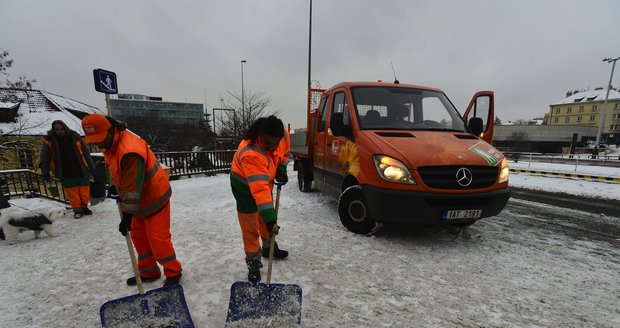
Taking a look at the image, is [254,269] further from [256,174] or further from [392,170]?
[392,170]

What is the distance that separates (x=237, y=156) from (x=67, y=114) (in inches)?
1100

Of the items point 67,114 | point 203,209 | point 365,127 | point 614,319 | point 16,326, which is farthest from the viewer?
point 67,114

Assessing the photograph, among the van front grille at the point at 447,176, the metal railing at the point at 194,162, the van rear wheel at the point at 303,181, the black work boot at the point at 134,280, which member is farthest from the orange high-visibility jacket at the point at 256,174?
the metal railing at the point at 194,162

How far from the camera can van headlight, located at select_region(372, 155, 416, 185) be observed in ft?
10.1

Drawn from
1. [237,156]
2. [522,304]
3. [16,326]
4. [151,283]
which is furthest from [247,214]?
[522,304]

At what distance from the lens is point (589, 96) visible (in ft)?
198

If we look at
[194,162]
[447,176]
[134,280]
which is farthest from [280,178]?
[194,162]

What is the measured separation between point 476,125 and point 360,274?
10.1 ft

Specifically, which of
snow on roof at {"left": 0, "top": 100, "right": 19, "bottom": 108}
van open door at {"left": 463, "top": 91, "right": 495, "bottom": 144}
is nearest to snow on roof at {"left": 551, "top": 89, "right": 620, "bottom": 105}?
van open door at {"left": 463, "top": 91, "right": 495, "bottom": 144}

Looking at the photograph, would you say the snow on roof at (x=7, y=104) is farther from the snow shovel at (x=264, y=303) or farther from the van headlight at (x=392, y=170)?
the van headlight at (x=392, y=170)

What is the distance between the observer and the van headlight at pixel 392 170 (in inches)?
122

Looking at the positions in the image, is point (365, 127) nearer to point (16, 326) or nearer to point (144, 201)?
point (144, 201)

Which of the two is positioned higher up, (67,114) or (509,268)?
(67,114)

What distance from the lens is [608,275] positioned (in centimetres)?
287
